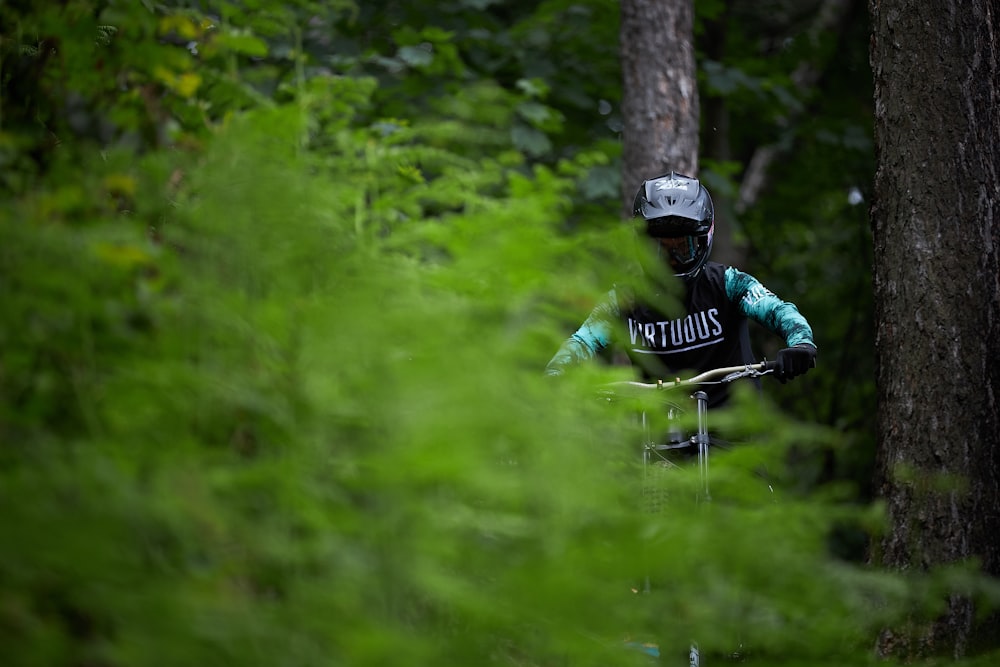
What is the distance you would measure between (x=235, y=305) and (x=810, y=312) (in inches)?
463

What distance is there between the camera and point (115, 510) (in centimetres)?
188

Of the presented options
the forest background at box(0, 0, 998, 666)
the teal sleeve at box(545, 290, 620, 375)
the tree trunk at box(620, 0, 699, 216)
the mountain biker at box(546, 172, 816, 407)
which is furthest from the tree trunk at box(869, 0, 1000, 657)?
the tree trunk at box(620, 0, 699, 216)

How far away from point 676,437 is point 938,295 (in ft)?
4.44

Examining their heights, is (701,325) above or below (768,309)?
below

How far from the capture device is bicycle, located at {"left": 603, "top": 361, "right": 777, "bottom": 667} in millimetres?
3201

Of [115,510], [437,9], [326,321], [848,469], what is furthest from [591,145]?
[115,510]

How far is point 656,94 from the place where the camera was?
7477 mm

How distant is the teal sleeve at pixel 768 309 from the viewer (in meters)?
4.64

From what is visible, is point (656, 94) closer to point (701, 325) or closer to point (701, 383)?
point (701, 325)

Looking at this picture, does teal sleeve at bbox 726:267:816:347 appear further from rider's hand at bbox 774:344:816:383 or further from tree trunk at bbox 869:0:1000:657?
tree trunk at bbox 869:0:1000:657

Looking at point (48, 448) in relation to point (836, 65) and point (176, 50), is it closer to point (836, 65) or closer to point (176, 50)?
point (176, 50)

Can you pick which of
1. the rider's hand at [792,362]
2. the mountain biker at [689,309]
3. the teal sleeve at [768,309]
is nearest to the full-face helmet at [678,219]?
the mountain biker at [689,309]

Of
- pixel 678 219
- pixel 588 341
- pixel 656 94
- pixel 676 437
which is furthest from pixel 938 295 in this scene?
pixel 656 94

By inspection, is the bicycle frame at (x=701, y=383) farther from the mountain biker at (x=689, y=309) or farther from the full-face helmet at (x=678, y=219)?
the full-face helmet at (x=678, y=219)
